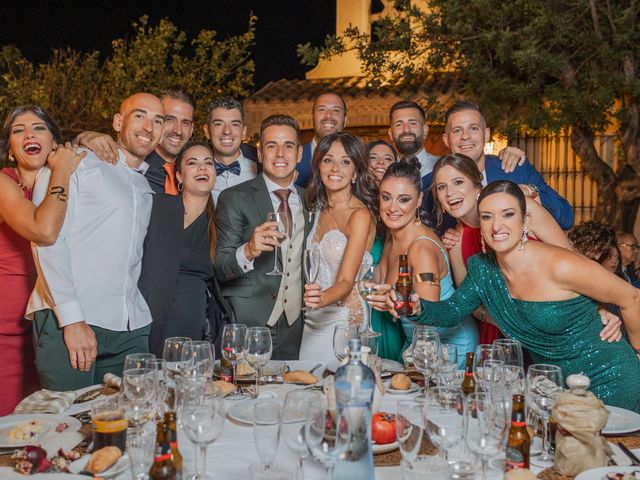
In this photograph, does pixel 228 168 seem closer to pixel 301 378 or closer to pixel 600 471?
pixel 301 378

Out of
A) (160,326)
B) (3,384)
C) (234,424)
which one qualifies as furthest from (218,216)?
(234,424)

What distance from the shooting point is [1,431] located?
7.48 feet

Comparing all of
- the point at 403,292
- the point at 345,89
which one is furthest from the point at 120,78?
the point at 403,292

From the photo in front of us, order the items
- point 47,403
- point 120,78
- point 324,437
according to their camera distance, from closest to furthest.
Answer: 1. point 324,437
2. point 47,403
3. point 120,78

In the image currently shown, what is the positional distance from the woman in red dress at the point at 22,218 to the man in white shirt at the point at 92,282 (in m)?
0.09

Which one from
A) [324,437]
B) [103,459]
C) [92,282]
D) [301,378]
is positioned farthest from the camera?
[92,282]

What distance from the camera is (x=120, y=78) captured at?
1506 centimetres

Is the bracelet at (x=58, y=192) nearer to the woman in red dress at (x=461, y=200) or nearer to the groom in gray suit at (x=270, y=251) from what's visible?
the groom in gray suit at (x=270, y=251)

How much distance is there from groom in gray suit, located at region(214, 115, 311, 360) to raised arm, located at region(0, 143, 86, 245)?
1.09 metres

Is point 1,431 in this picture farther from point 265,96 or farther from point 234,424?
point 265,96

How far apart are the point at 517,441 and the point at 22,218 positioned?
8.42 ft

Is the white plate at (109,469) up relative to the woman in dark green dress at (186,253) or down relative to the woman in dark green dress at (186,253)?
down

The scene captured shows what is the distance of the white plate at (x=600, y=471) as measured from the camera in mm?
1887


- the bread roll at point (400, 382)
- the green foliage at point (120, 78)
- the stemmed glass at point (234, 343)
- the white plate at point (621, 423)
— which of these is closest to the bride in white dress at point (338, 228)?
the bread roll at point (400, 382)
